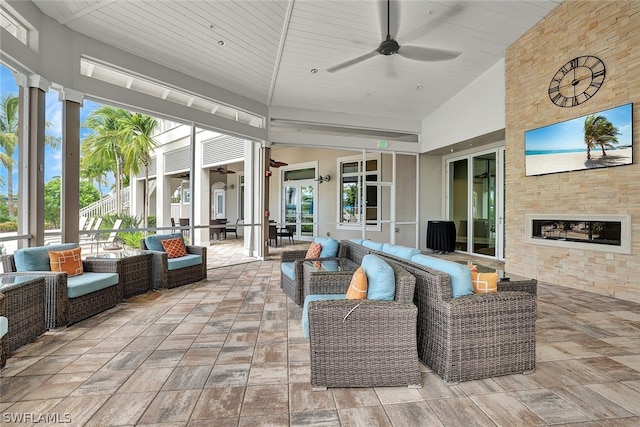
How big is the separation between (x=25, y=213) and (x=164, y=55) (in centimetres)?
313

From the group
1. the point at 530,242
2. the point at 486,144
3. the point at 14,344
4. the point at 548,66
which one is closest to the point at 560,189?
the point at 530,242

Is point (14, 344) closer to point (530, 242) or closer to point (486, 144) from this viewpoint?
point (530, 242)

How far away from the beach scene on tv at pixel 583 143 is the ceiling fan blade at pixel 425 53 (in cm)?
221

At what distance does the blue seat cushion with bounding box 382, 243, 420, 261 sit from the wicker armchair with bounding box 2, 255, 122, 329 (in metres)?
3.18

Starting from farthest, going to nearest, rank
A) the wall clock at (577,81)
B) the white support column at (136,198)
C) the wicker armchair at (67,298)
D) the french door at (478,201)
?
the french door at (478,201) → the white support column at (136,198) → the wall clock at (577,81) → the wicker armchair at (67,298)

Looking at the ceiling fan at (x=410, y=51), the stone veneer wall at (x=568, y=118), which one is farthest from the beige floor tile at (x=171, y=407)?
the stone veneer wall at (x=568, y=118)

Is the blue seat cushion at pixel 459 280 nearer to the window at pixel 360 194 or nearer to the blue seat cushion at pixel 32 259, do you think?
the blue seat cushion at pixel 32 259

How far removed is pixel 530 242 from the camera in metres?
5.57

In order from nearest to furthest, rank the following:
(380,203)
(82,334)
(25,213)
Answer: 1. (82,334)
2. (25,213)
3. (380,203)

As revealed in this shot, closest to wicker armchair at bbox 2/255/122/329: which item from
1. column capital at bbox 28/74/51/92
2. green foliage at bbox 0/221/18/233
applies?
green foliage at bbox 0/221/18/233

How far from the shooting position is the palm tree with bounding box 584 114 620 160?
4.37 metres

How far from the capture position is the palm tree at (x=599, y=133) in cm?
437

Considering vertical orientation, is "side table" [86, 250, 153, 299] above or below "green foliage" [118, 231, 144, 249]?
below

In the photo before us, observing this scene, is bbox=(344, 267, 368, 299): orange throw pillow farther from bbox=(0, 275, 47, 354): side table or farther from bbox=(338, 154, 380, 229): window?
bbox=(338, 154, 380, 229): window
